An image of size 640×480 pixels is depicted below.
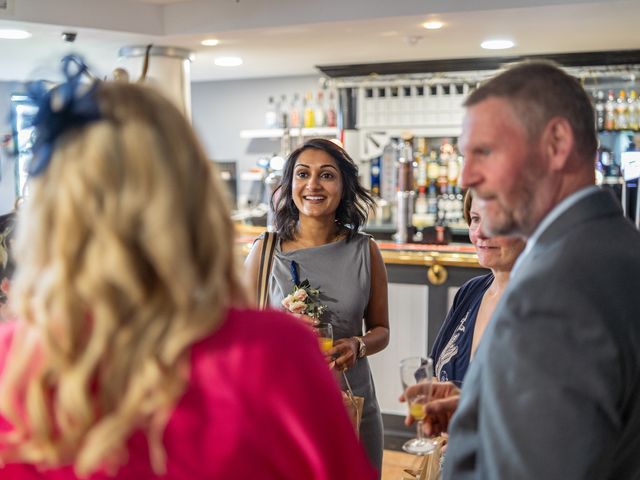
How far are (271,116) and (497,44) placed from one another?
3.45 metres

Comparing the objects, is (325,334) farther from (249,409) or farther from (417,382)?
(249,409)

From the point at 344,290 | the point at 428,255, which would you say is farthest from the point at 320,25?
the point at 344,290

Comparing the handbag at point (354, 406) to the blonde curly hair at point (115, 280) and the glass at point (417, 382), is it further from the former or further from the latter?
the blonde curly hair at point (115, 280)

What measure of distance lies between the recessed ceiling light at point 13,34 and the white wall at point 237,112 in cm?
356

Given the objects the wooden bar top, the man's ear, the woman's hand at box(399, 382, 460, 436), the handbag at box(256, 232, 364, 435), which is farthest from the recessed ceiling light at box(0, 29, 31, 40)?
the man's ear

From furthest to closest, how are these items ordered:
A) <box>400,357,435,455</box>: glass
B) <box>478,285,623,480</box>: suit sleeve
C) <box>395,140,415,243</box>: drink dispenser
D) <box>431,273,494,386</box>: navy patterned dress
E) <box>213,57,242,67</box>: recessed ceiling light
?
1. <box>213,57,242,67</box>: recessed ceiling light
2. <box>395,140,415,243</box>: drink dispenser
3. <box>431,273,494,386</box>: navy patterned dress
4. <box>400,357,435,455</box>: glass
5. <box>478,285,623,480</box>: suit sleeve

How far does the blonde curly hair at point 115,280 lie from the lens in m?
0.81

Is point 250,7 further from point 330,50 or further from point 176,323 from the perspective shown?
point 176,323

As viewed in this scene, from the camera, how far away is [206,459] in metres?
0.85

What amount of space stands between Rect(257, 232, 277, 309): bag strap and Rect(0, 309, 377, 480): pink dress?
1558 mm

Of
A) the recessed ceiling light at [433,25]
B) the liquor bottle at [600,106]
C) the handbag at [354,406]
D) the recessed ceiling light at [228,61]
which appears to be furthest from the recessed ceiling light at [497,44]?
the handbag at [354,406]

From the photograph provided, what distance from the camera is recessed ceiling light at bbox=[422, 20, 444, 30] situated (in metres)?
4.90

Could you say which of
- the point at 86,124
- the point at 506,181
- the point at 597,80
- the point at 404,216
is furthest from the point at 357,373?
the point at 597,80

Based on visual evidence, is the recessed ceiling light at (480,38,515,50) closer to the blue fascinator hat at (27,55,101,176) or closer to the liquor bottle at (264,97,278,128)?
the liquor bottle at (264,97,278,128)
